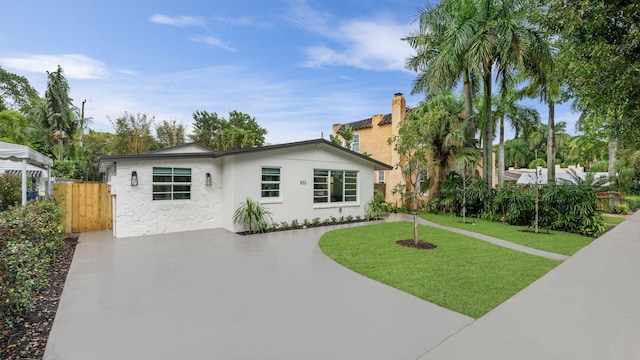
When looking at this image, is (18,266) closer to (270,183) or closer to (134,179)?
(134,179)

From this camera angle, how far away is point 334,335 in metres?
3.28

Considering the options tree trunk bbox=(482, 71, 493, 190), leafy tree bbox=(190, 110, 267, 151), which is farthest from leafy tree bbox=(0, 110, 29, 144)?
tree trunk bbox=(482, 71, 493, 190)

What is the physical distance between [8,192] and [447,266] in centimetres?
1224

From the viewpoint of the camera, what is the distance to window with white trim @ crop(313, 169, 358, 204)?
39.8 feet

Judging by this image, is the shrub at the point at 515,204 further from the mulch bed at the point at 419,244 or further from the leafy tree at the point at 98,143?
the leafy tree at the point at 98,143

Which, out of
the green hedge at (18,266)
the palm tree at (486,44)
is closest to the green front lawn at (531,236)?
the palm tree at (486,44)

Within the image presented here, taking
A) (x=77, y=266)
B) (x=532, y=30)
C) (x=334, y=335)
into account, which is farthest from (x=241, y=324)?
(x=532, y=30)

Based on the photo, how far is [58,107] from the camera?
20438mm

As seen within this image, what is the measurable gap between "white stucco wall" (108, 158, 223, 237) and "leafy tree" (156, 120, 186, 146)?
14470mm

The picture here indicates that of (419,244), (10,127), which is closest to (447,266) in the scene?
(419,244)

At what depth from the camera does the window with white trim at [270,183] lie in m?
10.7

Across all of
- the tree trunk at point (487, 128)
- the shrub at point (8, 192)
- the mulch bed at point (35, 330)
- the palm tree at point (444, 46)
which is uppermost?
the palm tree at point (444, 46)

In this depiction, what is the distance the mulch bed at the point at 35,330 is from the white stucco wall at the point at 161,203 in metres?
4.04

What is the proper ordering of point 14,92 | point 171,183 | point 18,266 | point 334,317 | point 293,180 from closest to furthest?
point 18,266
point 334,317
point 171,183
point 293,180
point 14,92
